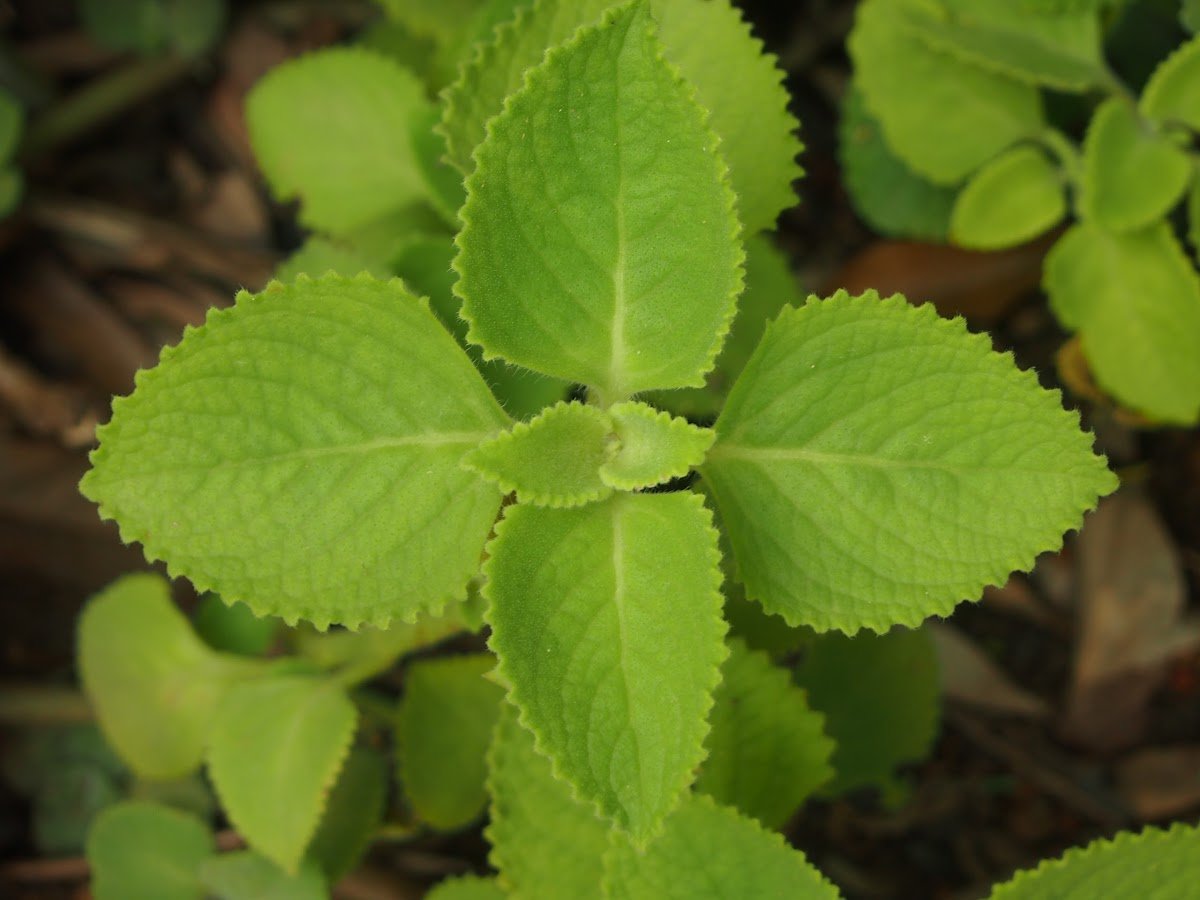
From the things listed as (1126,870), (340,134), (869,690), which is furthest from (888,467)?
(340,134)

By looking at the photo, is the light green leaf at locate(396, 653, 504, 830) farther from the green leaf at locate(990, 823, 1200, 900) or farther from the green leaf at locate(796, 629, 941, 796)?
the green leaf at locate(990, 823, 1200, 900)

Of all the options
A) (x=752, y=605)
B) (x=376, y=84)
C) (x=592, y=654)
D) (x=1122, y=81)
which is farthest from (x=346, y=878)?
(x=1122, y=81)

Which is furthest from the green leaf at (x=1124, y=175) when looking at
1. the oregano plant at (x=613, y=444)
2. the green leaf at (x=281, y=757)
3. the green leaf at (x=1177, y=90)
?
the green leaf at (x=281, y=757)

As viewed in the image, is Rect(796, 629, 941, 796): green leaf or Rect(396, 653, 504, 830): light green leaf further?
Rect(796, 629, 941, 796): green leaf

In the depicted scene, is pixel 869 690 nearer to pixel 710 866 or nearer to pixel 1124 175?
pixel 710 866

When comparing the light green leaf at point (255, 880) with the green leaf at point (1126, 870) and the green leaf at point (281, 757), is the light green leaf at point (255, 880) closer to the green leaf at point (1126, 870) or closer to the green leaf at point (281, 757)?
the green leaf at point (281, 757)

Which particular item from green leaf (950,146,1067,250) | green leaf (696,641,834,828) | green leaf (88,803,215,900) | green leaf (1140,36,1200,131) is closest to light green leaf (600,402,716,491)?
green leaf (696,641,834,828)
